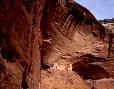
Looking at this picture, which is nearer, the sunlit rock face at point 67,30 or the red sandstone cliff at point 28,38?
the red sandstone cliff at point 28,38

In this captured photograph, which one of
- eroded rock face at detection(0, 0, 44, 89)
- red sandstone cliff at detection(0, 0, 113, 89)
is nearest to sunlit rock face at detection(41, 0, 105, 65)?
red sandstone cliff at detection(0, 0, 113, 89)

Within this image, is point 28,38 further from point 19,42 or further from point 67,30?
point 67,30

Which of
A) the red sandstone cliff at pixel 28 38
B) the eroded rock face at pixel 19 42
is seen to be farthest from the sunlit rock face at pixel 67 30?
the eroded rock face at pixel 19 42

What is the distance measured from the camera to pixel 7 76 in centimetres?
795

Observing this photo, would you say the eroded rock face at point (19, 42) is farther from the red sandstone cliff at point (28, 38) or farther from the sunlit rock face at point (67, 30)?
the sunlit rock face at point (67, 30)

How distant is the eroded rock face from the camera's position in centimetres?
794

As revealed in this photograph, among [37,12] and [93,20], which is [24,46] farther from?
[93,20]

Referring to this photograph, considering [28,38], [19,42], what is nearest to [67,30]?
[28,38]

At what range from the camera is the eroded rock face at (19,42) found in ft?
26.0

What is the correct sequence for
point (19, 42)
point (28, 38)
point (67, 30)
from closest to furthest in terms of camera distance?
point (19, 42) → point (28, 38) → point (67, 30)

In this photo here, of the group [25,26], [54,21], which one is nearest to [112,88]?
[54,21]

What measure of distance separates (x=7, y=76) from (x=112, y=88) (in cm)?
1184

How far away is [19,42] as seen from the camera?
8898mm

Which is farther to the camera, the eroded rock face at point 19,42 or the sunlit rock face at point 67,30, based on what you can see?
the sunlit rock face at point 67,30
